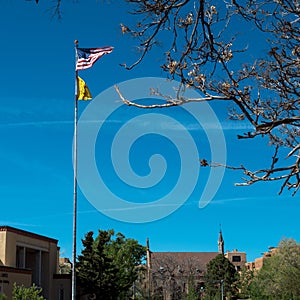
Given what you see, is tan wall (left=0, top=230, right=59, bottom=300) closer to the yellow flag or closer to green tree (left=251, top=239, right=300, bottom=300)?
the yellow flag

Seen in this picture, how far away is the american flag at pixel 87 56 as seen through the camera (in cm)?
2878

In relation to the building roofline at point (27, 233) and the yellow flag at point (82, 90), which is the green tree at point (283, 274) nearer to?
the building roofline at point (27, 233)

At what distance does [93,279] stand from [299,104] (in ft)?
130

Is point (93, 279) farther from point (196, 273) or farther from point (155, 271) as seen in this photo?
point (196, 273)

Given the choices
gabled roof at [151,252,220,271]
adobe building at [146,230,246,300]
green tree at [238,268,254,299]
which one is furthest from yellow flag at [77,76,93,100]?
gabled roof at [151,252,220,271]

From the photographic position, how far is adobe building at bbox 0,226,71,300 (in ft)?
132

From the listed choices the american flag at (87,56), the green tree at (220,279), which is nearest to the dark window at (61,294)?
the american flag at (87,56)

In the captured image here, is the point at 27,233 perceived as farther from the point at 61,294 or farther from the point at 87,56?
the point at 87,56

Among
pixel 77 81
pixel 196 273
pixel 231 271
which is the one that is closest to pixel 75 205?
pixel 77 81

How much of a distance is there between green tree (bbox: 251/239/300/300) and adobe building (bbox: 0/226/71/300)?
1885 cm

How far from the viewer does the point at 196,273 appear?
9844 cm

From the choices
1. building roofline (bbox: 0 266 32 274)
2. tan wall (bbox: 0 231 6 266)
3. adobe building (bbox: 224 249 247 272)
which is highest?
adobe building (bbox: 224 249 247 272)

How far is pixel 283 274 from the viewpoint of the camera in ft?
180

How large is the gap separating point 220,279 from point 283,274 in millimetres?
25443
